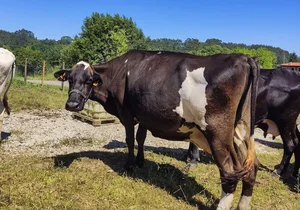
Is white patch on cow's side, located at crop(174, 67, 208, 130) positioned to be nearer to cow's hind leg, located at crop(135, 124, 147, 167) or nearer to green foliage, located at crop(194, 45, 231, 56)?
cow's hind leg, located at crop(135, 124, 147, 167)

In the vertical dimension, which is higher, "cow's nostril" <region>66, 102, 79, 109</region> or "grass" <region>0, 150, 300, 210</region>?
"cow's nostril" <region>66, 102, 79, 109</region>

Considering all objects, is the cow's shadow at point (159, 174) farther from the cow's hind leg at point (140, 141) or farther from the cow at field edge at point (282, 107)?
the cow at field edge at point (282, 107)

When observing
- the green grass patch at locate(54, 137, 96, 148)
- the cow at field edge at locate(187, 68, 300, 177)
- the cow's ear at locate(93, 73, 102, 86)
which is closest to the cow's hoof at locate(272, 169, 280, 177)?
the cow at field edge at locate(187, 68, 300, 177)

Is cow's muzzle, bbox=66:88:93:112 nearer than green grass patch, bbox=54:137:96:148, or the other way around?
cow's muzzle, bbox=66:88:93:112

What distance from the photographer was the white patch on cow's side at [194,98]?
420cm

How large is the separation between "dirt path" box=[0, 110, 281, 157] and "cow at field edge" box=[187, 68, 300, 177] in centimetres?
196

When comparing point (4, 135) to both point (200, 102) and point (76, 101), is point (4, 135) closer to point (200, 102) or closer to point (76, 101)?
point (76, 101)

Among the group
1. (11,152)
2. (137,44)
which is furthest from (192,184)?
(137,44)

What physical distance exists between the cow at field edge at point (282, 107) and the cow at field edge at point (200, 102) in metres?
1.96

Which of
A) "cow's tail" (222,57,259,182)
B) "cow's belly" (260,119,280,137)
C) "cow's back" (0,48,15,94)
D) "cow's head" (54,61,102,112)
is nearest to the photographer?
"cow's tail" (222,57,259,182)

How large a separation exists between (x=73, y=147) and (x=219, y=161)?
13.2 feet

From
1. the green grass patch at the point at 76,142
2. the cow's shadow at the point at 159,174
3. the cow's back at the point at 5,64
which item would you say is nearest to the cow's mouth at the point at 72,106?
the cow's shadow at the point at 159,174

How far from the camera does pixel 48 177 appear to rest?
5.05 metres

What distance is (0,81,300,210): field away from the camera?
4461mm
